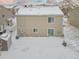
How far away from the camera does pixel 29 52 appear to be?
16797 millimetres

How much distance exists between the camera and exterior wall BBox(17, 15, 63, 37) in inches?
859

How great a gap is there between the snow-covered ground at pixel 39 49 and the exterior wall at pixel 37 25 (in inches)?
34.9

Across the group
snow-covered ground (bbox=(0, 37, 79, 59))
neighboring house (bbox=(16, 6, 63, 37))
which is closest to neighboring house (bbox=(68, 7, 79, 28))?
neighboring house (bbox=(16, 6, 63, 37))

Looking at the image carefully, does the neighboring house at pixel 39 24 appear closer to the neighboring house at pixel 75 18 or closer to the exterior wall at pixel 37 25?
the exterior wall at pixel 37 25

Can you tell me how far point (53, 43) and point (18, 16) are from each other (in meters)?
4.86

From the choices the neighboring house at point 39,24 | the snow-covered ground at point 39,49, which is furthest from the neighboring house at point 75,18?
the snow-covered ground at point 39,49

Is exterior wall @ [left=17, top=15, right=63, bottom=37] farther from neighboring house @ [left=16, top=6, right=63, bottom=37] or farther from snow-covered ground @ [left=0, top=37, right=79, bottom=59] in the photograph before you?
snow-covered ground @ [left=0, top=37, right=79, bottom=59]

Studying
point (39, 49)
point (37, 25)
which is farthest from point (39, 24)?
point (39, 49)

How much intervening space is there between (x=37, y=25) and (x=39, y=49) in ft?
15.5

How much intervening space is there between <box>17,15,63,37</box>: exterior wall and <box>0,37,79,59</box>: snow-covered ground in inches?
34.9

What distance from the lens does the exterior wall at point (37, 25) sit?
2181cm

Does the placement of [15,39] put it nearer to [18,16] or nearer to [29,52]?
[18,16]

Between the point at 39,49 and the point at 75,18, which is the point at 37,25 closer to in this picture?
the point at 39,49

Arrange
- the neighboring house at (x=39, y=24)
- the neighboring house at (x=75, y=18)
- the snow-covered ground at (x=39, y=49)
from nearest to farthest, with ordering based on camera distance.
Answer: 1. the snow-covered ground at (x=39, y=49)
2. the neighboring house at (x=39, y=24)
3. the neighboring house at (x=75, y=18)
